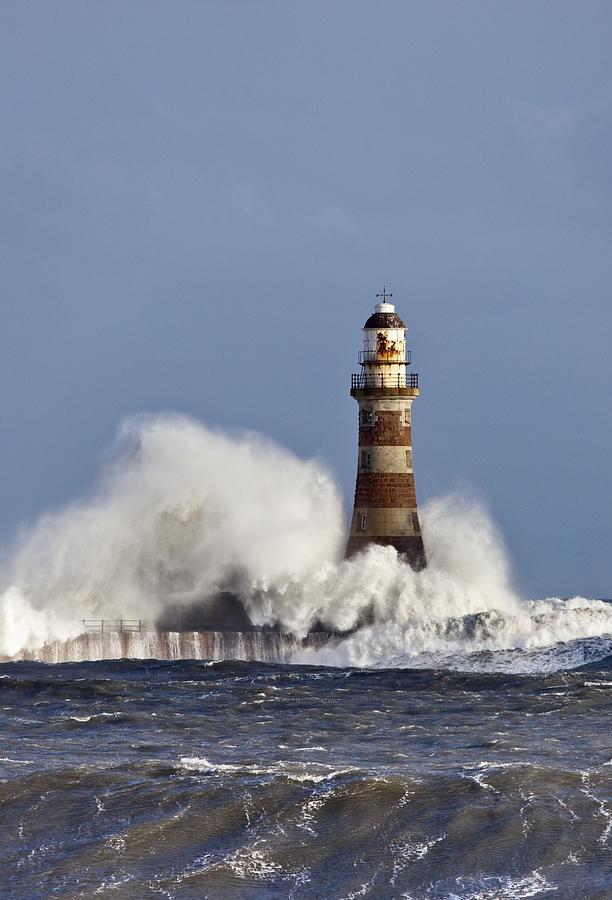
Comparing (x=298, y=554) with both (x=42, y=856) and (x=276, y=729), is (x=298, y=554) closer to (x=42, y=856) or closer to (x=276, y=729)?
(x=276, y=729)

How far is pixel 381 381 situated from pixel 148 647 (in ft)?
30.9

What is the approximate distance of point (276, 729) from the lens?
32.4 metres

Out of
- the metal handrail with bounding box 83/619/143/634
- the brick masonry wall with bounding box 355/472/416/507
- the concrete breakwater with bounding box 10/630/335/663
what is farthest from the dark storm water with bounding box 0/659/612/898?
the metal handrail with bounding box 83/619/143/634

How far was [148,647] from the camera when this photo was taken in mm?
46531

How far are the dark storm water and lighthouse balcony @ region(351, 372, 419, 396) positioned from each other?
13.1 m

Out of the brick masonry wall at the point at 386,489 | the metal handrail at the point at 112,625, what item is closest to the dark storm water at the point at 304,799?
the brick masonry wall at the point at 386,489

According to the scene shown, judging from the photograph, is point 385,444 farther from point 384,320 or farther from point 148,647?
point 148,647

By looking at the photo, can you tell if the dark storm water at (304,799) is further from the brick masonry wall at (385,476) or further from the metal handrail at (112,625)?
the metal handrail at (112,625)

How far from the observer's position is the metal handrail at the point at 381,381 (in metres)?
47.8

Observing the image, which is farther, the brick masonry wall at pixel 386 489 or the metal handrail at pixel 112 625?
the metal handrail at pixel 112 625

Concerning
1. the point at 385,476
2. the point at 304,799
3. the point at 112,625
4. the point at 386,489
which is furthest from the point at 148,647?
the point at 304,799

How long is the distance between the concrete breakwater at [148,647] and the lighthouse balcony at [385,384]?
735cm

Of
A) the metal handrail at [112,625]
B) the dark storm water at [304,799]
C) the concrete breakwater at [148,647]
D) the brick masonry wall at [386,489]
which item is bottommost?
the dark storm water at [304,799]

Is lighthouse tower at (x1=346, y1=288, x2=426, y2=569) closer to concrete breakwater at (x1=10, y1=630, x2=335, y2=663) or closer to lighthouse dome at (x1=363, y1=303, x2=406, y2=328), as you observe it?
lighthouse dome at (x1=363, y1=303, x2=406, y2=328)
